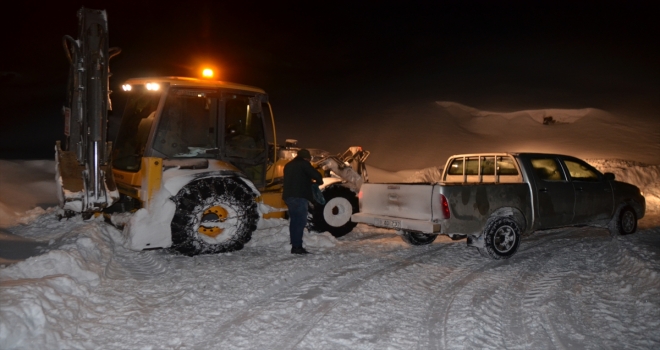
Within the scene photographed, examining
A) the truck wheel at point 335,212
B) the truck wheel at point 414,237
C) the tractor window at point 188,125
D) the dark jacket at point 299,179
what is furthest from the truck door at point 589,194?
the tractor window at point 188,125

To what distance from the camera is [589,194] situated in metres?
9.30

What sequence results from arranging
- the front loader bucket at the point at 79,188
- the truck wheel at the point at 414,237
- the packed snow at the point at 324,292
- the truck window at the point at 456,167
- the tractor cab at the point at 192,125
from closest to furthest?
the packed snow at the point at 324,292
the front loader bucket at the point at 79,188
the tractor cab at the point at 192,125
the truck wheel at the point at 414,237
the truck window at the point at 456,167

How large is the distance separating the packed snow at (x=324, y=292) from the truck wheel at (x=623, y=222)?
0.32 meters

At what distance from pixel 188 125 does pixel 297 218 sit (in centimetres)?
223

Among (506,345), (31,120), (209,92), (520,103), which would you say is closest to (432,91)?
(520,103)

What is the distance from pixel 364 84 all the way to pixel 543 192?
37881mm

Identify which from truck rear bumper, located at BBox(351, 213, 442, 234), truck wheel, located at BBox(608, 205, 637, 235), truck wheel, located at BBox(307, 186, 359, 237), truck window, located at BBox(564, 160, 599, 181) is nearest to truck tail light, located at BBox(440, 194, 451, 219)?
truck rear bumper, located at BBox(351, 213, 442, 234)

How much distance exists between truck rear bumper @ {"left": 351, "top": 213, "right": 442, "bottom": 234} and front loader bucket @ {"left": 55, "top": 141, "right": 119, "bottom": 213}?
3.92m

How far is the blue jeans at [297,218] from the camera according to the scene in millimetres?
8117

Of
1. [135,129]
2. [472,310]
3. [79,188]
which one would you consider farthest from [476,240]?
[79,188]

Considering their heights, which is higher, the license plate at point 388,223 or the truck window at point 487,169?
the truck window at point 487,169

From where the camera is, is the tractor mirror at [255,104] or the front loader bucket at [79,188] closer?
the front loader bucket at [79,188]

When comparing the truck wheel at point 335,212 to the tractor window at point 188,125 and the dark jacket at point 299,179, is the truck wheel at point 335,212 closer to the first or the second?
the dark jacket at point 299,179

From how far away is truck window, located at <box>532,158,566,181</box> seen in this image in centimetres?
877
